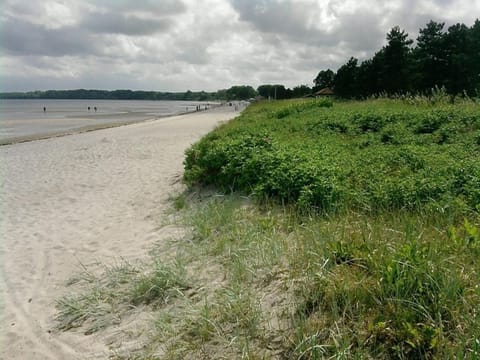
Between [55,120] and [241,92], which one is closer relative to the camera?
[55,120]

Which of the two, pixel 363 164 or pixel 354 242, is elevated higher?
pixel 363 164

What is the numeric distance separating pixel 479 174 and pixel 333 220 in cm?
204

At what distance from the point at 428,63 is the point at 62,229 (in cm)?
4935

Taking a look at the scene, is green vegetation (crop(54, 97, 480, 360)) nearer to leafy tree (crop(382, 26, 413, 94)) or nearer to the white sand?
the white sand

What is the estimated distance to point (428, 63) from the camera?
43.1m

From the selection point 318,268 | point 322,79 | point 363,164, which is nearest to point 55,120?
point 363,164

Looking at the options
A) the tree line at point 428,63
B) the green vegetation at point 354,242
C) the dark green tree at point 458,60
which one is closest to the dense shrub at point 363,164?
the green vegetation at point 354,242

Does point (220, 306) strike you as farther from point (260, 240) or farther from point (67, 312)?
point (67, 312)

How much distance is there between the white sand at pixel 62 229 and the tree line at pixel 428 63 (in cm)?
3586

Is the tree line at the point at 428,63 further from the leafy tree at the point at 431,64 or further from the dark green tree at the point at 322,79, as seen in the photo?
the dark green tree at the point at 322,79

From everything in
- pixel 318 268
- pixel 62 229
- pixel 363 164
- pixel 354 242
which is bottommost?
pixel 62 229

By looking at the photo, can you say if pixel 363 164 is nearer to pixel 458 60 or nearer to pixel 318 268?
pixel 318 268

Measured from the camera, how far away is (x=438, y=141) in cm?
688

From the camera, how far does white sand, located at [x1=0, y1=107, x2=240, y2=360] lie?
305 centimetres
